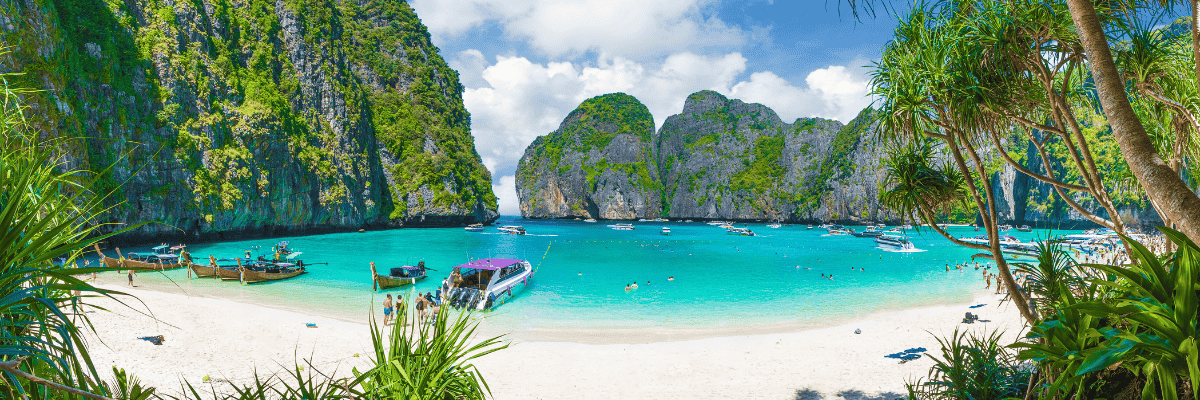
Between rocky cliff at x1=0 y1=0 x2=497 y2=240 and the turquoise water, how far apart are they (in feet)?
22.3

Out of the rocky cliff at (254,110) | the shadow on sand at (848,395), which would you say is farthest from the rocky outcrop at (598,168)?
the shadow on sand at (848,395)

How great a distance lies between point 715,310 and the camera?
20.1m

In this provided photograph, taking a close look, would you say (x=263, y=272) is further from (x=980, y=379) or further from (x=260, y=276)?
(x=980, y=379)

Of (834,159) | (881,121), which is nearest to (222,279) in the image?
(881,121)

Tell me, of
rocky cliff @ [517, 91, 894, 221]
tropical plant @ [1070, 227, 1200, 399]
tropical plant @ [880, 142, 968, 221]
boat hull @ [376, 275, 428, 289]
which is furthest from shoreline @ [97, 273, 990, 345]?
rocky cliff @ [517, 91, 894, 221]

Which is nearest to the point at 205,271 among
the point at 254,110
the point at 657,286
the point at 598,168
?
the point at 657,286

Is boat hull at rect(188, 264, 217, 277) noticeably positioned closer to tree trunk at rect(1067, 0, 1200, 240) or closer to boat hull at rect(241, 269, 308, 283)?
boat hull at rect(241, 269, 308, 283)

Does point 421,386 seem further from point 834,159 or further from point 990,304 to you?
point 834,159

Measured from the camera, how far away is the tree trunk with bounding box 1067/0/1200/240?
2666 millimetres

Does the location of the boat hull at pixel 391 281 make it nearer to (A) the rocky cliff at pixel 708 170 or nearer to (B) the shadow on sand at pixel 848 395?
(B) the shadow on sand at pixel 848 395

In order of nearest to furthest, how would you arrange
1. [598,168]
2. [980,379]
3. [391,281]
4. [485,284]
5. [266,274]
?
[980,379]
[485,284]
[391,281]
[266,274]
[598,168]

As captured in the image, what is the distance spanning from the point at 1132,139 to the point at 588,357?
11.6 metres

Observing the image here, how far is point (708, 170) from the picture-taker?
421ft

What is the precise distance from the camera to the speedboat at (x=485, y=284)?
1819cm
